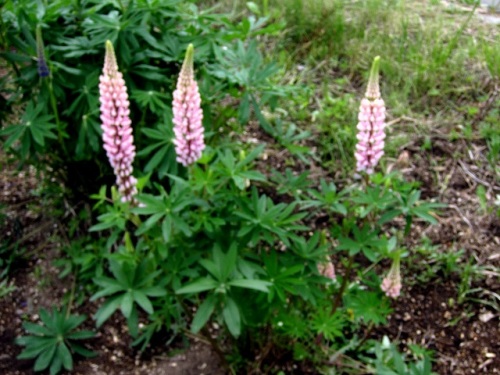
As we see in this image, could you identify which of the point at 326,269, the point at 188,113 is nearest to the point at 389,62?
the point at 326,269

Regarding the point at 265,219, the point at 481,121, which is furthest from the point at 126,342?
the point at 481,121

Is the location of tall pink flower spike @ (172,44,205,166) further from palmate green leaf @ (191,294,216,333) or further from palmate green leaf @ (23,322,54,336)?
palmate green leaf @ (23,322,54,336)

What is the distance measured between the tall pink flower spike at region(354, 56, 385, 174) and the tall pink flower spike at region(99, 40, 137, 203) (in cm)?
79

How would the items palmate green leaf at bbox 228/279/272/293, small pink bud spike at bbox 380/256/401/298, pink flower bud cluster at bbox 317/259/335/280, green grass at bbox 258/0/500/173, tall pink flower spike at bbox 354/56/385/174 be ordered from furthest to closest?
green grass at bbox 258/0/500/173 → pink flower bud cluster at bbox 317/259/335/280 → small pink bud spike at bbox 380/256/401/298 → tall pink flower spike at bbox 354/56/385/174 → palmate green leaf at bbox 228/279/272/293

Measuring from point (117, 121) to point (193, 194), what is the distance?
0.36m

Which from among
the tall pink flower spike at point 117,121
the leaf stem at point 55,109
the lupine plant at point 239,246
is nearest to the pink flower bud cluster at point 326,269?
the lupine plant at point 239,246

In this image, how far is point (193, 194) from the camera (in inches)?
93.8

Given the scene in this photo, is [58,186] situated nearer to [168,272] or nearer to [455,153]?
[168,272]

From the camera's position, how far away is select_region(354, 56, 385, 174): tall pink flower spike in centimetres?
226

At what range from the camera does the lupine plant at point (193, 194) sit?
7.57 feet

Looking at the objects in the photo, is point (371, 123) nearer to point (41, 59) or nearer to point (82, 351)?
point (41, 59)

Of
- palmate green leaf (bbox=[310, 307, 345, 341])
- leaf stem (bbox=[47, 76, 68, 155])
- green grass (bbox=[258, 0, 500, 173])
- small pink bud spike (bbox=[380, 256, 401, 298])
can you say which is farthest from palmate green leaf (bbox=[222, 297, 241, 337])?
green grass (bbox=[258, 0, 500, 173])

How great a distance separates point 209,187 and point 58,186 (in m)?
1.27

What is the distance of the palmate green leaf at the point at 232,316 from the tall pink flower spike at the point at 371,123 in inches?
25.2
